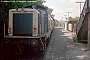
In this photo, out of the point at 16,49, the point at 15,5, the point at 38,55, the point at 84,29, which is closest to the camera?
the point at 16,49

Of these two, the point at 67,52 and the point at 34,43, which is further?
the point at 67,52

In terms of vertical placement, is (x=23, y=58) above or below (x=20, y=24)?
below

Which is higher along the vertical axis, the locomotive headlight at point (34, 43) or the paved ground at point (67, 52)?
the locomotive headlight at point (34, 43)

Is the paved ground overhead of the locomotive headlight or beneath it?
beneath

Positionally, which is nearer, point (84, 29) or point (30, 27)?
point (30, 27)

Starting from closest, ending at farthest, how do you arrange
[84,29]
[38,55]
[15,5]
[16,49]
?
[16,49]
[38,55]
[15,5]
[84,29]

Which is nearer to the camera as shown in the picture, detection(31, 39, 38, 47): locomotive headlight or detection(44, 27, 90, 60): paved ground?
detection(31, 39, 38, 47): locomotive headlight

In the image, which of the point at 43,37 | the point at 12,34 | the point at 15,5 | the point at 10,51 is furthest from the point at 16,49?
the point at 15,5

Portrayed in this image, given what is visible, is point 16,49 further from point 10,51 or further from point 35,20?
point 35,20

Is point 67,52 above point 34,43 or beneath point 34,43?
beneath

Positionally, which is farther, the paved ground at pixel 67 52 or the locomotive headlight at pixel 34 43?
the paved ground at pixel 67 52

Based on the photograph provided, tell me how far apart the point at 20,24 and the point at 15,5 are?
2.67 metres

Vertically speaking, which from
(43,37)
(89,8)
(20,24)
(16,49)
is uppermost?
(89,8)

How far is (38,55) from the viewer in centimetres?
968
